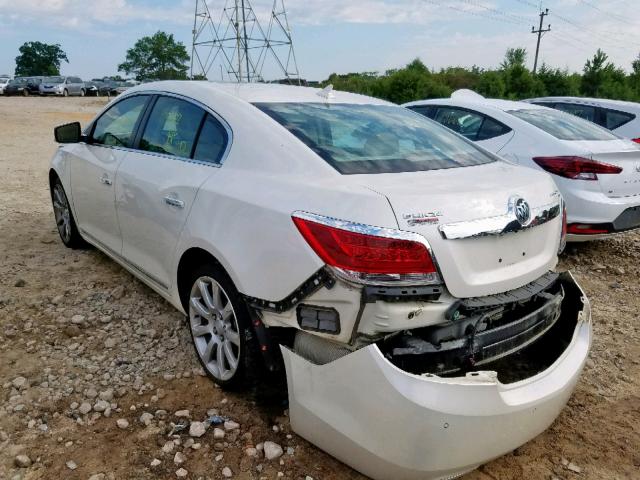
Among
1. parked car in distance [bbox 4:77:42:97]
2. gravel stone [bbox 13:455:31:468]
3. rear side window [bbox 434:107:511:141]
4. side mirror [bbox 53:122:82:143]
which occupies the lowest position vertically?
gravel stone [bbox 13:455:31:468]

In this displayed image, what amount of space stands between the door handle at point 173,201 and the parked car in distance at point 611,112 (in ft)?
22.1

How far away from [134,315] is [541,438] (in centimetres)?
259

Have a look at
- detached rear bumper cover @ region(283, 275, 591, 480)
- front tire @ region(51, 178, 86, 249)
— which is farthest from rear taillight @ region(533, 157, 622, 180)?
front tire @ region(51, 178, 86, 249)

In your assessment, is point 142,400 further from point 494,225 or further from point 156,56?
point 156,56

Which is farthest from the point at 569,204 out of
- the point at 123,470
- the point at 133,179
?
the point at 123,470

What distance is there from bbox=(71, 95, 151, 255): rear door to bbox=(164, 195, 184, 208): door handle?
0.82 metres

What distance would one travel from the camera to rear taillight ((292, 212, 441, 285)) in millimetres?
1920

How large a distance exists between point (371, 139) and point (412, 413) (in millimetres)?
1416

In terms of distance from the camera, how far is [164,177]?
295 centimetres

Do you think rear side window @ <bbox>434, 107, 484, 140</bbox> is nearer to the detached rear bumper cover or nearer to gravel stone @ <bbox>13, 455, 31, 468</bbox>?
the detached rear bumper cover

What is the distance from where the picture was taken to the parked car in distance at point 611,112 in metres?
7.35

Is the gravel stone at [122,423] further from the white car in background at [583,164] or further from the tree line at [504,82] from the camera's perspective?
the tree line at [504,82]

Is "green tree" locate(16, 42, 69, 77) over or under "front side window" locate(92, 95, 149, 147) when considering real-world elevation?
over

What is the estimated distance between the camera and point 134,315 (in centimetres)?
360
